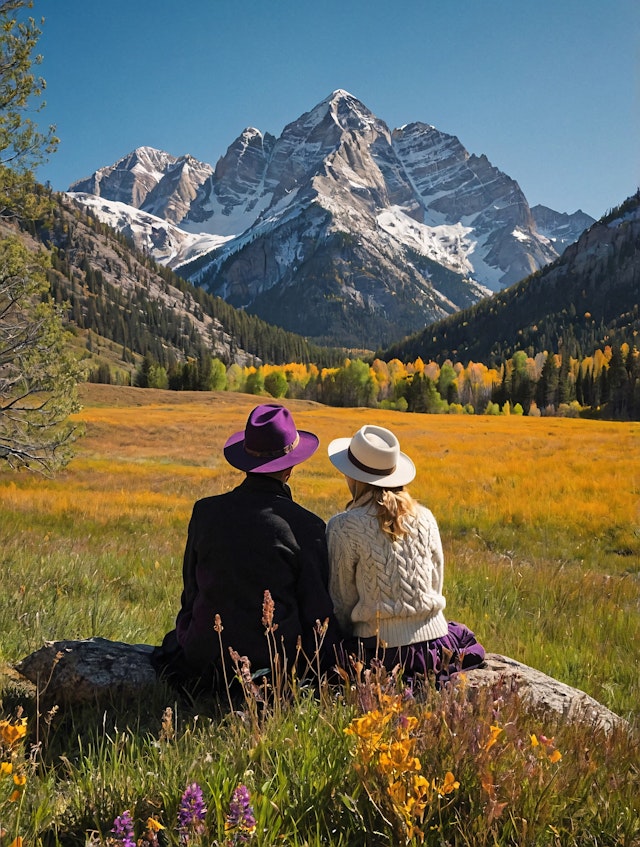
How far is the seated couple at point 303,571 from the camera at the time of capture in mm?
3576

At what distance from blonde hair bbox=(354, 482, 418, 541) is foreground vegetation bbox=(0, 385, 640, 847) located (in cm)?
96

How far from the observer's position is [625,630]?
586 centimetres

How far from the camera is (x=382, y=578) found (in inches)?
147

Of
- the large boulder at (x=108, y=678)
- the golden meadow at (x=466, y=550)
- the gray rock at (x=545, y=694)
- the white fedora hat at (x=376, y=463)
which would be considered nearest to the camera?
the gray rock at (x=545, y=694)

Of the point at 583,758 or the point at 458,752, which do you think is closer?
the point at 458,752

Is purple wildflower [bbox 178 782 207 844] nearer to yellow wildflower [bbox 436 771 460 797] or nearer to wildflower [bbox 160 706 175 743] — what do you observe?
wildflower [bbox 160 706 175 743]

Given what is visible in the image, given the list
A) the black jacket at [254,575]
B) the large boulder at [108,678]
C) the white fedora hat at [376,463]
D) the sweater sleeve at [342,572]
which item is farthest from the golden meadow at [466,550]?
the white fedora hat at [376,463]

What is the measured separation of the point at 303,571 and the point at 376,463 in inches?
35.2

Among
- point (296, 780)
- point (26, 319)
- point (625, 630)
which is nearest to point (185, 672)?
point (296, 780)

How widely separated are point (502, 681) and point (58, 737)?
2.54 metres

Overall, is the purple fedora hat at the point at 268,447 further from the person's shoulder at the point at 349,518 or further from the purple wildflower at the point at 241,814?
the purple wildflower at the point at 241,814

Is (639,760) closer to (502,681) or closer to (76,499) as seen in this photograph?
(502,681)

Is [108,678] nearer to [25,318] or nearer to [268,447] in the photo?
[268,447]

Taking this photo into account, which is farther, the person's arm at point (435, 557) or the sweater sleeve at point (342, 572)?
the person's arm at point (435, 557)
